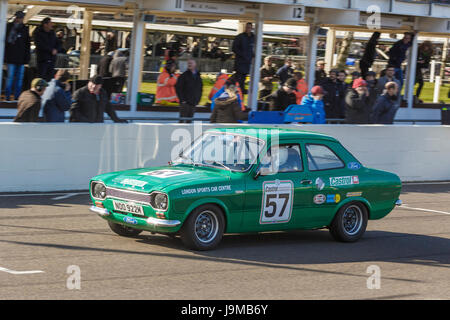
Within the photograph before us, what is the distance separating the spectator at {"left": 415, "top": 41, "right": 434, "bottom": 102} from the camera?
26919mm

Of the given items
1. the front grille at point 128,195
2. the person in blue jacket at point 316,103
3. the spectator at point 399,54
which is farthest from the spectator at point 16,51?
the spectator at point 399,54

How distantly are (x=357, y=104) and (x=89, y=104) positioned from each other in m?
6.37

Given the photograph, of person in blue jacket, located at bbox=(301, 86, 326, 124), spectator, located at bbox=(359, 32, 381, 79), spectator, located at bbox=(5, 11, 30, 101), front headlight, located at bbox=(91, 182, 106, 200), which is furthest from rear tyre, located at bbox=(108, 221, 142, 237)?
spectator, located at bbox=(359, 32, 381, 79)

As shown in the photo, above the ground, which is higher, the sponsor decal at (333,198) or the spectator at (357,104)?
the spectator at (357,104)

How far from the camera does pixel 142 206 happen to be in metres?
9.62

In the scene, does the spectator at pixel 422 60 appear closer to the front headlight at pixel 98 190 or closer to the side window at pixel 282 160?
the side window at pixel 282 160

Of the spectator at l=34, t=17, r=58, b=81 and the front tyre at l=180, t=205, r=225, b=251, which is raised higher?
the spectator at l=34, t=17, r=58, b=81

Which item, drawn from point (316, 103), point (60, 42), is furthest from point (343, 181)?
point (60, 42)

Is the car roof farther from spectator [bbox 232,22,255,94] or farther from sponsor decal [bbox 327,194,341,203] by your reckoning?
spectator [bbox 232,22,255,94]

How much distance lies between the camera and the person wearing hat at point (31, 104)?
1411cm

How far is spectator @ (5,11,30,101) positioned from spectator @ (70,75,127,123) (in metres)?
3.20

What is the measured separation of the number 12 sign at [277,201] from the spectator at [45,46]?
9.34 meters
